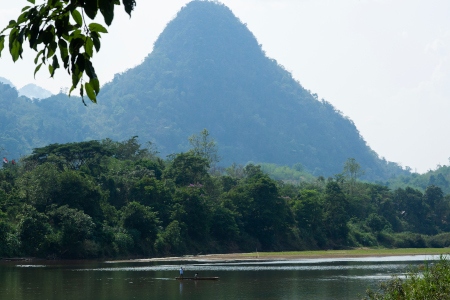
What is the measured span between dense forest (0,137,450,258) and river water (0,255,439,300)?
436 centimetres

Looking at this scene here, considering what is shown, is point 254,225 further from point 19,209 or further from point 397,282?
point 397,282

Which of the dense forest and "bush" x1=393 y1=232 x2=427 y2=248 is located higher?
the dense forest

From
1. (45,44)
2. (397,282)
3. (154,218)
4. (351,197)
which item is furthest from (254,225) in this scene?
(45,44)

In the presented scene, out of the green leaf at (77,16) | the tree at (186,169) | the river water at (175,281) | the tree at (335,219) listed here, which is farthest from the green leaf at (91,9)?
the tree at (335,219)

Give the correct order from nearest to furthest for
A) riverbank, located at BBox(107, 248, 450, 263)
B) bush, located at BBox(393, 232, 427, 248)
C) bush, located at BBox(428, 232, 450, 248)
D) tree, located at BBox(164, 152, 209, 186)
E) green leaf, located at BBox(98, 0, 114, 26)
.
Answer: green leaf, located at BBox(98, 0, 114, 26)
riverbank, located at BBox(107, 248, 450, 263)
tree, located at BBox(164, 152, 209, 186)
bush, located at BBox(393, 232, 427, 248)
bush, located at BBox(428, 232, 450, 248)

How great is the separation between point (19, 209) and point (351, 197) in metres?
57.3

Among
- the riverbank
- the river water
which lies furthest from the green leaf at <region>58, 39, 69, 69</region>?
the riverbank

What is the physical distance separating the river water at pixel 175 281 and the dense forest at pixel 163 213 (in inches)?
172

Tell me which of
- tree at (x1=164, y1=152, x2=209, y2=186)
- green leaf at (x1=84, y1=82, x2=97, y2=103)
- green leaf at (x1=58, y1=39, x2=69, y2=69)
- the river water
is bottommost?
the river water

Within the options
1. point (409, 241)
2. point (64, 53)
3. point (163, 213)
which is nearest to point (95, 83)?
point (64, 53)

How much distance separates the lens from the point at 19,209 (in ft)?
218

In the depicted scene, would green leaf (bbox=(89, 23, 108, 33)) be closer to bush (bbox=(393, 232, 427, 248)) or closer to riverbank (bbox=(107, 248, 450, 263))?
riverbank (bbox=(107, 248, 450, 263))

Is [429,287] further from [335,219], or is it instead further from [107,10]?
[335,219]

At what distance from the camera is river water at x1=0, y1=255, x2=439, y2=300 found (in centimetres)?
3841
